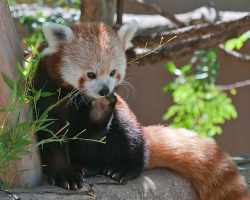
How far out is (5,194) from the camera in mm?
2344

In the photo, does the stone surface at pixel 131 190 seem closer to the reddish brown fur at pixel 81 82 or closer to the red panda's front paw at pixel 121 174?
the red panda's front paw at pixel 121 174

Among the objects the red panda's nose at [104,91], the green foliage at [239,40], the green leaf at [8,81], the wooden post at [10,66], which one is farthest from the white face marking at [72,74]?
the green foliage at [239,40]

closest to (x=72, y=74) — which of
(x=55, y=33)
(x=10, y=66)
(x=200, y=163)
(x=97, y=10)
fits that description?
(x=55, y=33)

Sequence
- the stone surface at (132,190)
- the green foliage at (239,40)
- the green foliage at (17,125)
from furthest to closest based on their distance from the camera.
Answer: the green foliage at (239,40) → the stone surface at (132,190) → the green foliage at (17,125)

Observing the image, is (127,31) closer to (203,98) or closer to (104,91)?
(104,91)

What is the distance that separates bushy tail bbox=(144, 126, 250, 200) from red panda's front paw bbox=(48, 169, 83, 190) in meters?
0.74

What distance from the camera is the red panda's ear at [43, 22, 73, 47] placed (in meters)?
2.82

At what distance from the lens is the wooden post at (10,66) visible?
8.22ft

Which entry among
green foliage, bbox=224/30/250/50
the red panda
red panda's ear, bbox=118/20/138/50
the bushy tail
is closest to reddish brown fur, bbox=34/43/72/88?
the red panda

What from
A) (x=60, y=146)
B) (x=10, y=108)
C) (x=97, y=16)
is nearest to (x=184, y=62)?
(x=97, y=16)

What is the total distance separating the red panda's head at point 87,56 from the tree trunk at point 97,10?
1.36 meters

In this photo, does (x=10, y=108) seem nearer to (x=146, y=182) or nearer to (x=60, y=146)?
(x=60, y=146)

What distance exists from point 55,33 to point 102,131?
28.6 inches

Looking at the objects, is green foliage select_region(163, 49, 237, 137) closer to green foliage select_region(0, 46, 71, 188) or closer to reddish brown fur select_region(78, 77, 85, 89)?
reddish brown fur select_region(78, 77, 85, 89)
